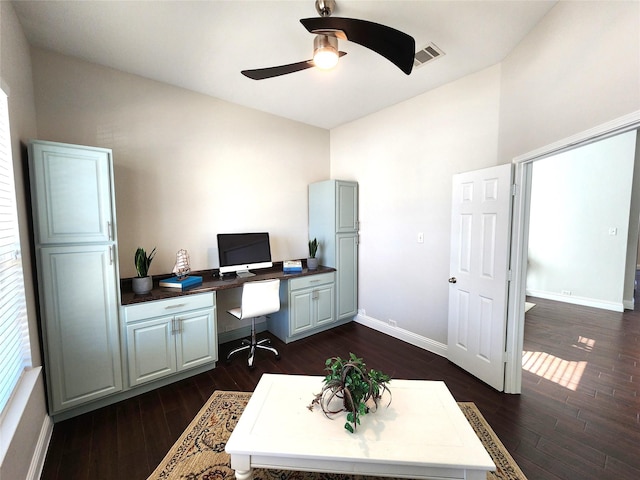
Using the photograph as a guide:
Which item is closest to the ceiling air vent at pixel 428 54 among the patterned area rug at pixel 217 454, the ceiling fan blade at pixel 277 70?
the ceiling fan blade at pixel 277 70

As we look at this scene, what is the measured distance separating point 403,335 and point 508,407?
50.5 inches

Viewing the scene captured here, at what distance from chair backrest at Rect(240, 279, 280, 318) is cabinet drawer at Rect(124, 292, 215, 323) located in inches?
12.1

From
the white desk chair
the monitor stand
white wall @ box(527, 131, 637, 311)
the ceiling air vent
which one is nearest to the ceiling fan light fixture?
the ceiling air vent

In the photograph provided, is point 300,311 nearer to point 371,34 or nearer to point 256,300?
point 256,300

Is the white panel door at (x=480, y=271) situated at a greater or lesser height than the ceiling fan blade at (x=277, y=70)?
lesser

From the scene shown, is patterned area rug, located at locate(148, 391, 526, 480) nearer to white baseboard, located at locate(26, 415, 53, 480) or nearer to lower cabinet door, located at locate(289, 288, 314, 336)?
white baseboard, located at locate(26, 415, 53, 480)

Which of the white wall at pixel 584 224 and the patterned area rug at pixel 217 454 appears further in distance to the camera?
the white wall at pixel 584 224

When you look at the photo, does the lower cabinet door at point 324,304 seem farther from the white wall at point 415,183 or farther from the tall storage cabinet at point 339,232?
the white wall at point 415,183

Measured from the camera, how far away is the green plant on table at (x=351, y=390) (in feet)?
4.24

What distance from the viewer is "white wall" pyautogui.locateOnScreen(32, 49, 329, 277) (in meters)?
2.27

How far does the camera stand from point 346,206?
3.60 metres

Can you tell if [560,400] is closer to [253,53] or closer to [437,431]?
[437,431]

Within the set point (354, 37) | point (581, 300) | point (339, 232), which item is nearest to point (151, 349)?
point (339, 232)

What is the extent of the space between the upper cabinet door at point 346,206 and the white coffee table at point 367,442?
239cm
